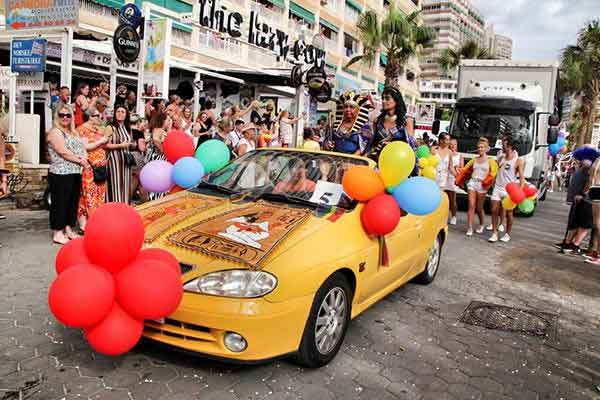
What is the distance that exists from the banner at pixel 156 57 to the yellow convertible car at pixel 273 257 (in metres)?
5.92

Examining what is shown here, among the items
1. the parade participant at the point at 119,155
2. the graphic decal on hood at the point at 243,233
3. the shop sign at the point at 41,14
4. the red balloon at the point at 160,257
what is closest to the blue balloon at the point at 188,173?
the graphic decal on hood at the point at 243,233

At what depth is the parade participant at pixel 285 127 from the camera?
551 inches

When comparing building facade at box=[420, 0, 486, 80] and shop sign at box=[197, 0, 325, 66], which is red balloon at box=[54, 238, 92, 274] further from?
building facade at box=[420, 0, 486, 80]

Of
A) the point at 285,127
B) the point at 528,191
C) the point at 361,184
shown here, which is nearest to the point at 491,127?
the point at 528,191

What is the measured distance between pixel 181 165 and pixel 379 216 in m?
2.09

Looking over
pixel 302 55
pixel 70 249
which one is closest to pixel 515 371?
pixel 70 249

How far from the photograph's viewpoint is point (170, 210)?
4.35 m

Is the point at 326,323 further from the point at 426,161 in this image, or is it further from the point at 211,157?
the point at 426,161

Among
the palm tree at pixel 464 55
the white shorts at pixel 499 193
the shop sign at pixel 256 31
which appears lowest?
the white shorts at pixel 499 193

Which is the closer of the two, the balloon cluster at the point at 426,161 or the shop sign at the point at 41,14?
the balloon cluster at the point at 426,161

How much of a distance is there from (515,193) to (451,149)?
85.2 inches

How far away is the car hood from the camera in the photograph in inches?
138

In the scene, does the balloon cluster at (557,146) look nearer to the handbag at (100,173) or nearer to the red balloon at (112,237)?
the handbag at (100,173)

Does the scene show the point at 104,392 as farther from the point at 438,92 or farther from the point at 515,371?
the point at 438,92
